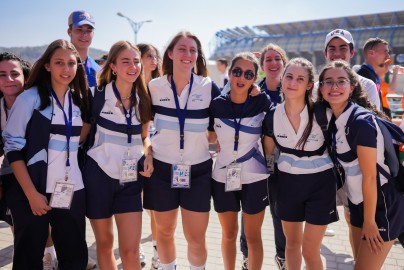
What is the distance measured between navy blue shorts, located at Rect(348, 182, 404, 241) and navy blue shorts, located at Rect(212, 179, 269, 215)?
36.9 inches

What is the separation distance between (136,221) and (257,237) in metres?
1.12

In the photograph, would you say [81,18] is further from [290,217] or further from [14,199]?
[290,217]

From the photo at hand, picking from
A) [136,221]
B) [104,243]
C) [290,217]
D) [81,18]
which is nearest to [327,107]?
[290,217]

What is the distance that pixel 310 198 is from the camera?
2.88m

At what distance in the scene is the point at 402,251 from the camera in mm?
4289

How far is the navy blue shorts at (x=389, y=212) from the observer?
2562 mm

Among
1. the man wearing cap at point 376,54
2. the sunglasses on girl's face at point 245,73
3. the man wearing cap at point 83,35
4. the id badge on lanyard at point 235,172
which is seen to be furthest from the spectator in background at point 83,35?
the man wearing cap at point 376,54

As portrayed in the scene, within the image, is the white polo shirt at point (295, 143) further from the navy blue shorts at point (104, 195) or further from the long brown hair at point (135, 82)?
the navy blue shorts at point (104, 195)

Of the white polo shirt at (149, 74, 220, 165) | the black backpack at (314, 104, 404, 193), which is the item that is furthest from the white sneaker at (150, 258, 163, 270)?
the black backpack at (314, 104, 404, 193)

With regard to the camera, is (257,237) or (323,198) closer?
(323,198)

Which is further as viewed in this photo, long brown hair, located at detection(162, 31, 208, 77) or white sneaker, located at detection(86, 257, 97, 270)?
white sneaker, located at detection(86, 257, 97, 270)

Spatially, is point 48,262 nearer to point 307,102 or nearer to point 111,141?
point 111,141

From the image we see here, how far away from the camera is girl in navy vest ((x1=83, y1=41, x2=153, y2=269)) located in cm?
280

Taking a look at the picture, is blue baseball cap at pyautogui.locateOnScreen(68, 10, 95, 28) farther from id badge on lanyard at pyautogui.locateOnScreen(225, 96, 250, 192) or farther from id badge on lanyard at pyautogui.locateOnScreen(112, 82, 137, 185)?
id badge on lanyard at pyautogui.locateOnScreen(225, 96, 250, 192)
